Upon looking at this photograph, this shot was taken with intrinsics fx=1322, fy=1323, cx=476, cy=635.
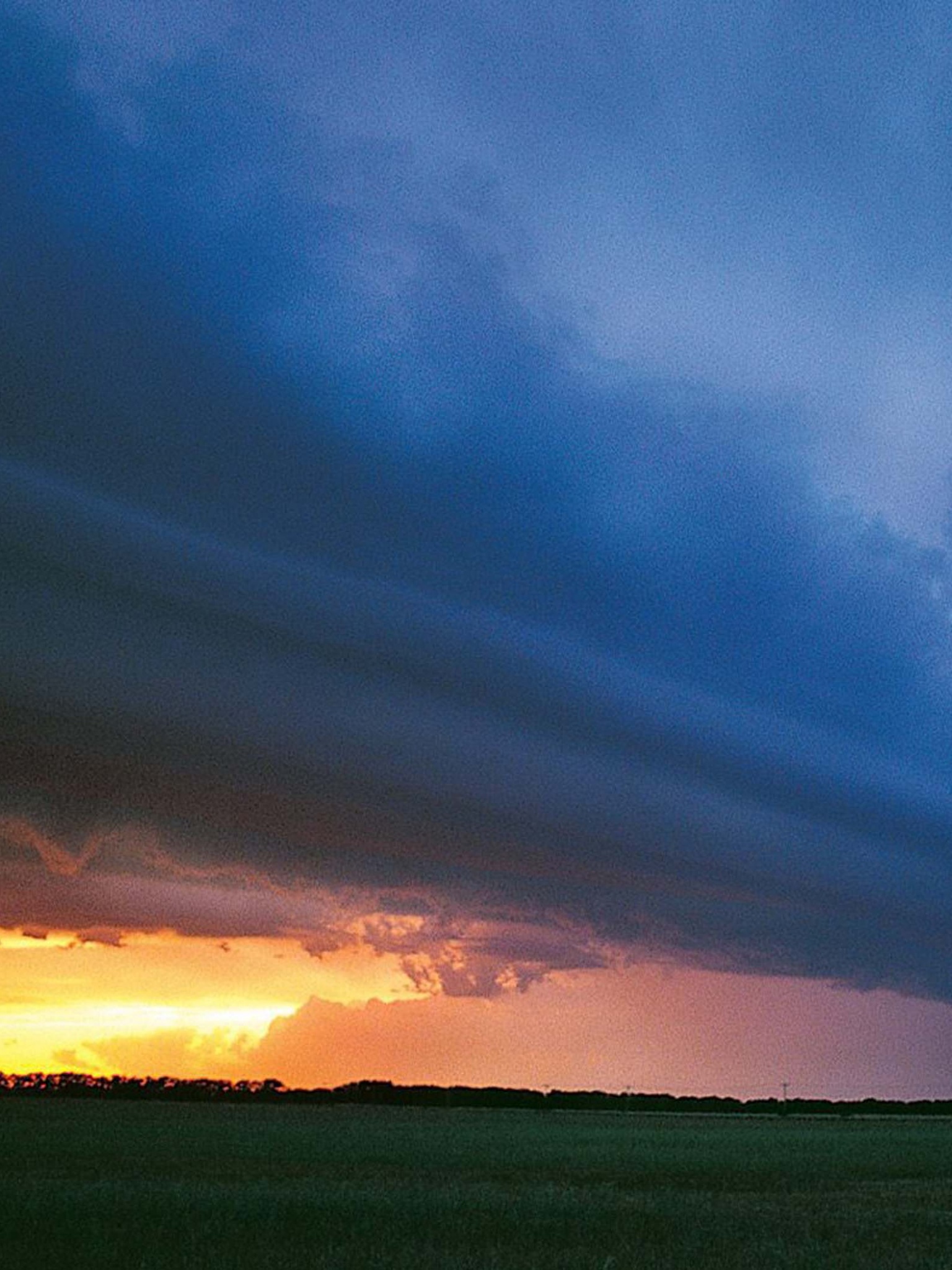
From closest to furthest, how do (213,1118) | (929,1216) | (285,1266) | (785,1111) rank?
(285,1266)
(929,1216)
(213,1118)
(785,1111)

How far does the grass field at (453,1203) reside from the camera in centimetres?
2347


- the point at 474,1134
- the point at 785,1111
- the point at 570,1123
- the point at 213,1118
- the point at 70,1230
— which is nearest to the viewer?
the point at 70,1230

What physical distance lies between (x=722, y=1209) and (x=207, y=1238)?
46.3 feet

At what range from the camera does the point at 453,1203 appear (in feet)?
104

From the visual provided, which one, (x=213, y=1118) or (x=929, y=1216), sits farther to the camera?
(x=213, y=1118)

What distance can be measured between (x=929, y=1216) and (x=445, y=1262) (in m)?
16.1

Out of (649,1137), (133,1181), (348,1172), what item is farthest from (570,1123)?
(133,1181)

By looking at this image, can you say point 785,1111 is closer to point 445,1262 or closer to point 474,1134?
point 474,1134

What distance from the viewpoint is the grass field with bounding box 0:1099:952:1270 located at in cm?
2347

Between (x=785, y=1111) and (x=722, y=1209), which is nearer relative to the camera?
(x=722, y=1209)

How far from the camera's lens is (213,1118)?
94.2m

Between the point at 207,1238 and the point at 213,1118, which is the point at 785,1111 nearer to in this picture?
the point at 213,1118

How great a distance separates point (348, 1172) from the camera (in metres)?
42.6

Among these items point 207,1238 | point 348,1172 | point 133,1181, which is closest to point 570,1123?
point 348,1172
